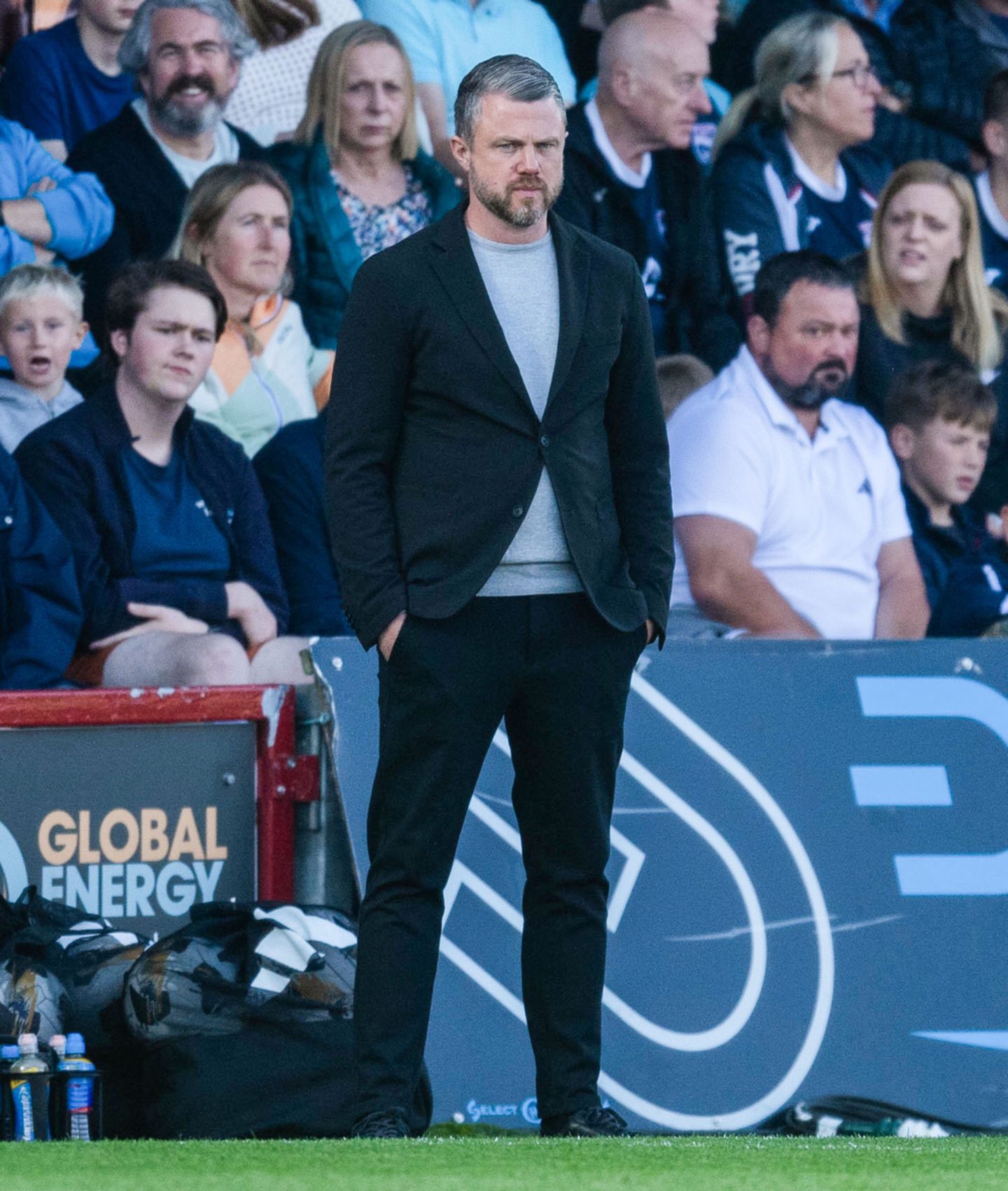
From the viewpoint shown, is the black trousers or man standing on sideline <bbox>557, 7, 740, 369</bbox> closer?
the black trousers

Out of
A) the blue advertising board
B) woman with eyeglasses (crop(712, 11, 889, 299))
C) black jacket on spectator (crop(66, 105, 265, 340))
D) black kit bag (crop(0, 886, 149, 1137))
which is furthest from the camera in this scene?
woman with eyeglasses (crop(712, 11, 889, 299))

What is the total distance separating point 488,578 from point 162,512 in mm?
2061

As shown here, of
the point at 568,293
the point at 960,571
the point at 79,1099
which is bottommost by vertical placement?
the point at 79,1099

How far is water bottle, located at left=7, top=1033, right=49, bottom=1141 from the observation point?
3.62 metres

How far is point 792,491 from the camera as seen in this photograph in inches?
228

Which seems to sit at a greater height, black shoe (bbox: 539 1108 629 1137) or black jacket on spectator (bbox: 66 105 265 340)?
black jacket on spectator (bbox: 66 105 265 340)

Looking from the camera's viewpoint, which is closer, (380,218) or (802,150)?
(380,218)

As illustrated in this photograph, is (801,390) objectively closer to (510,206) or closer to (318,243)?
(318,243)

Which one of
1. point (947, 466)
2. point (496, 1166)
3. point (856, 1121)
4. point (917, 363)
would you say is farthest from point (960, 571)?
point (496, 1166)

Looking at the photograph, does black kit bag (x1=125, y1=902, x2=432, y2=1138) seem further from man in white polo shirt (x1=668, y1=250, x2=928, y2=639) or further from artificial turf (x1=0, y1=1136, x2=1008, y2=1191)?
man in white polo shirt (x1=668, y1=250, x2=928, y2=639)

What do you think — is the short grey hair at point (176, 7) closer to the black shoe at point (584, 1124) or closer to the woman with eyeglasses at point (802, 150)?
the woman with eyeglasses at point (802, 150)

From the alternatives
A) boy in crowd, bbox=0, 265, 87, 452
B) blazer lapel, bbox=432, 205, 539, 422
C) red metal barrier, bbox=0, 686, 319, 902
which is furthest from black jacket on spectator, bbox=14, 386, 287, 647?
blazer lapel, bbox=432, 205, 539, 422

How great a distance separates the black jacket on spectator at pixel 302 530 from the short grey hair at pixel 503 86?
2.26 meters

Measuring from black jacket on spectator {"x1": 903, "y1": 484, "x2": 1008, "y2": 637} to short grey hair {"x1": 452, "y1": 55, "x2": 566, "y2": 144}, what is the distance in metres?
3.14
